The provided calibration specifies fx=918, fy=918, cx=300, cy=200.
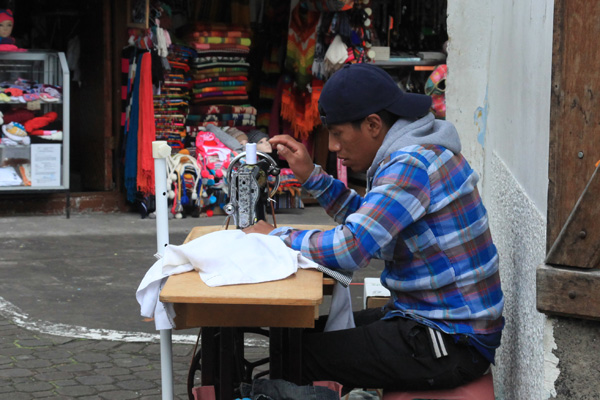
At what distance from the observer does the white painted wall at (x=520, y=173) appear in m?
2.89

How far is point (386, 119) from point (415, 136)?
0.14 meters

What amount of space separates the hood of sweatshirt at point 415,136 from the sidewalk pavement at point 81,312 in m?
2.07

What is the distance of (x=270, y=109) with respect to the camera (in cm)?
1085

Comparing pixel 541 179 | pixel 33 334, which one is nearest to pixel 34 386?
pixel 33 334

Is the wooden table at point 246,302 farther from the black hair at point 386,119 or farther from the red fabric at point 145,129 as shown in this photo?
the red fabric at point 145,129

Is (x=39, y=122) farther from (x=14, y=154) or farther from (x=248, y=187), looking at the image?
(x=248, y=187)

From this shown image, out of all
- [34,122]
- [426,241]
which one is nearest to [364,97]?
[426,241]

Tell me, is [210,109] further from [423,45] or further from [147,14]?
[423,45]

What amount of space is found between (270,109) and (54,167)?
2.74 metres

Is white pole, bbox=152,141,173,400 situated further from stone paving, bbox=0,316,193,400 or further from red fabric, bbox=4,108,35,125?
red fabric, bbox=4,108,35,125

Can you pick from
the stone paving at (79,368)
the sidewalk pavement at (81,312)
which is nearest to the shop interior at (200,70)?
the sidewalk pavement at (81,312)

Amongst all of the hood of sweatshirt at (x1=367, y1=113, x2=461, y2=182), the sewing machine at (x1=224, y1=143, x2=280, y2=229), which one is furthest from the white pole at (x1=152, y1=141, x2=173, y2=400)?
the hood of sweatshirt at (x1=367, y1=113, x2=461, y2=182)

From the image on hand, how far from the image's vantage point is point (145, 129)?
9.32 meters

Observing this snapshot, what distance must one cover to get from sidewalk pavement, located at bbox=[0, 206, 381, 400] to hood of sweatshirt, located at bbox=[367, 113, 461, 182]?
207cm
